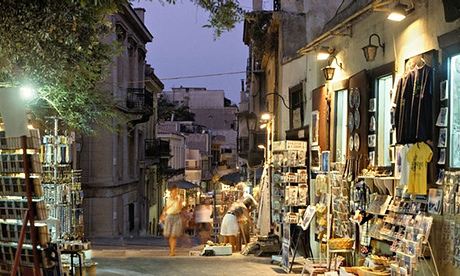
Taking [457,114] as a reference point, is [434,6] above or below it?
above

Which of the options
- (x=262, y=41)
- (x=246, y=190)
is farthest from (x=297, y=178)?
(x=246, y=190)

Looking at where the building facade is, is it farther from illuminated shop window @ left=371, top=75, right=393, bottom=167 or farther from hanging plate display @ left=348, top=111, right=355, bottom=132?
illuminated shop window @ left=371, top=75, right=393, bottom=167

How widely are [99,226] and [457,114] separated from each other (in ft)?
70.4

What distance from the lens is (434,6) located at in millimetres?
8188

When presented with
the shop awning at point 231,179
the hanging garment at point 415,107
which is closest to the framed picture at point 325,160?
the hanging garment at point 415,107

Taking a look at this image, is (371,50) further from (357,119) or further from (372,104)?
(357,119)

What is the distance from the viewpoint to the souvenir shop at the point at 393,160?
7.74 m

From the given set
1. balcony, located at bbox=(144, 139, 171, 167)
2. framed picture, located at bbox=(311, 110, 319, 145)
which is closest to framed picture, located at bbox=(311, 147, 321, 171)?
framed picture, located at bbox=(311, 110, 319, 145)

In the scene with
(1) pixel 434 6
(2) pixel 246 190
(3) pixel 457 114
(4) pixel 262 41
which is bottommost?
(2) pixel 246 190

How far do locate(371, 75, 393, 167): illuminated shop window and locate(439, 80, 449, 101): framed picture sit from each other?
2.10 metres

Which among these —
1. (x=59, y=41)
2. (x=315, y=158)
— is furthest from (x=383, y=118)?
(x=59, y=41)

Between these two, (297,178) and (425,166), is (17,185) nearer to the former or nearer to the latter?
(425,166)

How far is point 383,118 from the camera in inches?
402

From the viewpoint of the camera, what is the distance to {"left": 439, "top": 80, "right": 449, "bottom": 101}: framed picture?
7.77 metres
